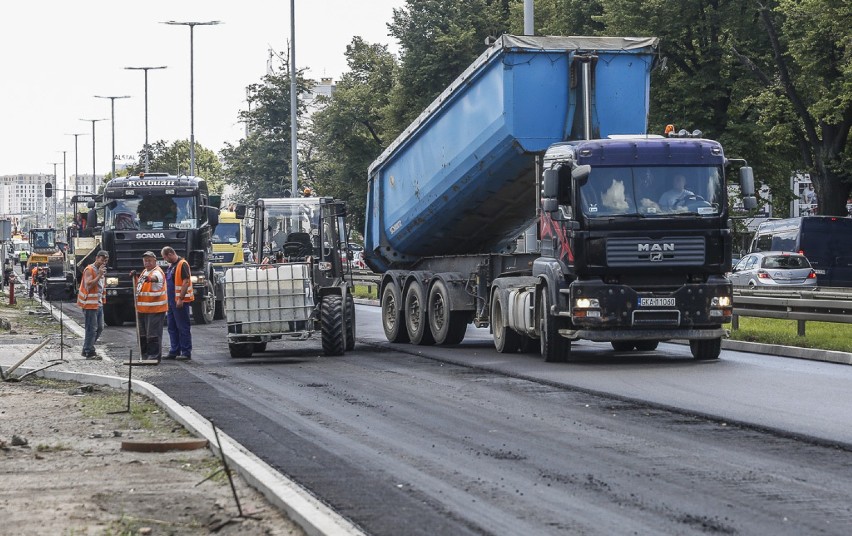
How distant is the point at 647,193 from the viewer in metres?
18.6

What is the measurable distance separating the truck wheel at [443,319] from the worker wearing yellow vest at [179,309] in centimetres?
413

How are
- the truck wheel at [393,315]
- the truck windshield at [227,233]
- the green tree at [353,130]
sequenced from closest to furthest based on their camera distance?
the truck wheel at [393,315], the truck windshield at [227,233], the green tree at [353,130]

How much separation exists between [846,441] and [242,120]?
8393 cm

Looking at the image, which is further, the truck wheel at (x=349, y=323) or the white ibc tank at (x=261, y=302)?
the truck wheel at (x=349, y=323)

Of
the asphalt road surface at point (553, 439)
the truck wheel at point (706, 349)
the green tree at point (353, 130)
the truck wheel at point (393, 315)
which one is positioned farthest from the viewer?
the green tree at point (353, 130)

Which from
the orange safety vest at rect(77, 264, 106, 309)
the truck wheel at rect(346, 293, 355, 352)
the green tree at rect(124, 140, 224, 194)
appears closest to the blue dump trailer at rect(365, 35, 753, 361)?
the truck wheel at rect(346, 293, 355, 352)

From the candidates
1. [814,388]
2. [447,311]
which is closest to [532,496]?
[814,388]

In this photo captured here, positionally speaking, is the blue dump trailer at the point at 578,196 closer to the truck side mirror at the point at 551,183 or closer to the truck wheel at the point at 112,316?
the truck side mirror at the point at 551,183

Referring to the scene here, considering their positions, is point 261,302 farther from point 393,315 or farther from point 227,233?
point 227,233

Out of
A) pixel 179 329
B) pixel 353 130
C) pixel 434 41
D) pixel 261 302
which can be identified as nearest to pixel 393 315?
pixel 261 302

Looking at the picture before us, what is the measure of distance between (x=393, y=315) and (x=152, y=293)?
5.55 meters

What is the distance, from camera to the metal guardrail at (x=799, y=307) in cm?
2148

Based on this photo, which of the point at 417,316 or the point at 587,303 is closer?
the point at 587,303

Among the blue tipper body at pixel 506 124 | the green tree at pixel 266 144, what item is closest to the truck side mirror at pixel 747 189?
the blue tipper body at pixel 506 124
